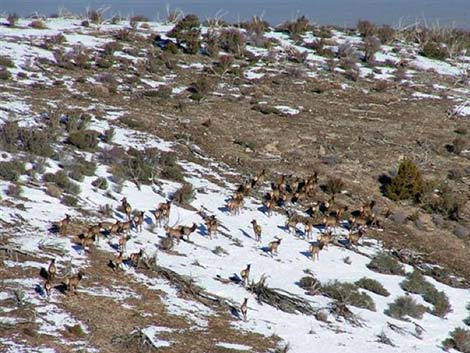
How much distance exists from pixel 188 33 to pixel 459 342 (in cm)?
2468

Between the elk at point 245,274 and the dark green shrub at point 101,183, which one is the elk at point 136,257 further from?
the dark green shrub at point 101,183

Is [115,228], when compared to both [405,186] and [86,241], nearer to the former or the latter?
[86,241]

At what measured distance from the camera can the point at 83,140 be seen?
923 inches

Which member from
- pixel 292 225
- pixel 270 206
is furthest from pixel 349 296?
pixel 270 206

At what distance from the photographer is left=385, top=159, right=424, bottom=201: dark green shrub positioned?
24.1 m

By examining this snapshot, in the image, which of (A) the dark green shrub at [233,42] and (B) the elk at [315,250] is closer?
(B) the elk at [315,250]

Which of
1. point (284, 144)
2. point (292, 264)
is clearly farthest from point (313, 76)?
point (292, 264)

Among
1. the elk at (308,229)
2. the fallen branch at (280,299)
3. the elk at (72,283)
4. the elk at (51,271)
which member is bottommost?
the fallen branch at (280,299)

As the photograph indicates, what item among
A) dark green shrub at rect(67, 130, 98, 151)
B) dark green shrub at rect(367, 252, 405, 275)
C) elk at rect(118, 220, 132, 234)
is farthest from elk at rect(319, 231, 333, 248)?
dark green shrub at rect(67, 130, 98, 151)

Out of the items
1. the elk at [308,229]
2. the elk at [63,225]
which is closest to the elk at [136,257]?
the elk at [63,225]

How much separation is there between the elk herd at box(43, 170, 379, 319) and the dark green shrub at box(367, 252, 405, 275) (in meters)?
1.03

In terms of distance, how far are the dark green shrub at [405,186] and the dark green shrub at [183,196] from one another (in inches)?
258

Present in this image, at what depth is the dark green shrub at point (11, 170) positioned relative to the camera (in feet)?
64.2

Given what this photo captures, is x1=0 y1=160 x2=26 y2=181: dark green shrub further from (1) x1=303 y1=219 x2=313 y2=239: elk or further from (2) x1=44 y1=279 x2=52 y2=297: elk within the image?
(1) x1=303 y1=219 x2=313 y2=239: elk
